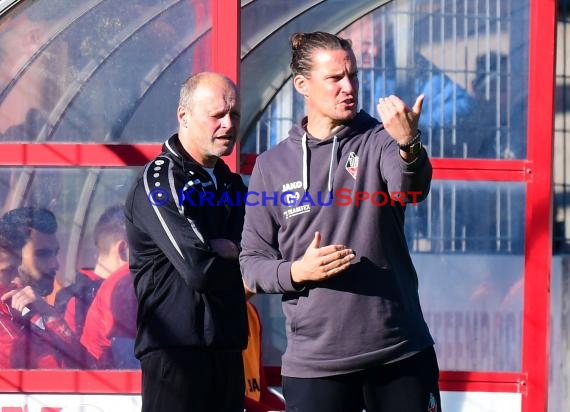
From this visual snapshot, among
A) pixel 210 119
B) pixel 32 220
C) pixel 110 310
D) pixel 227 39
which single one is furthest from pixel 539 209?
pixel 32 220

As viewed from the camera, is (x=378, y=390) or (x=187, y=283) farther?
(x=187, y=283)

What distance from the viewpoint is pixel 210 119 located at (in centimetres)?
382

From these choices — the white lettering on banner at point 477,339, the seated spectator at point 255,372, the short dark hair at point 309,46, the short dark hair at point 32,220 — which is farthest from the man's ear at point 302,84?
the white lettering on banner at point 477,339

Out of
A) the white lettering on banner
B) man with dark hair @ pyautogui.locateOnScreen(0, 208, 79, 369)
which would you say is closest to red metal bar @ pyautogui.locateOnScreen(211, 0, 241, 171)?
man with dark hair @ pyautogui.locateOnScreen(0, 208, 79, 369)

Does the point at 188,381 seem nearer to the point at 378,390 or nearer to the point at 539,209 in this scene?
the point at 378,390

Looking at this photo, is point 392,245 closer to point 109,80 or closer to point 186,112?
point 186,112

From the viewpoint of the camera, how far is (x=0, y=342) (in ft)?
15.7

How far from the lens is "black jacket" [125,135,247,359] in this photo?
3568 mm

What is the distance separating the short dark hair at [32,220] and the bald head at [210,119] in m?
1.15

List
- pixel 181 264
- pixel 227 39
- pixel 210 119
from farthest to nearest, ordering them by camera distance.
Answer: pixel 227 39, pixel 210 119, pixel 181 264

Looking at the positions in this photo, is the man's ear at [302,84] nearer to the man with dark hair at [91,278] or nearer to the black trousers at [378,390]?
the black trousers at [378,390]

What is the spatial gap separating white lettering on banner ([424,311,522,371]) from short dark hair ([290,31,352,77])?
200cm

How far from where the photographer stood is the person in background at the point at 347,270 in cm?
298

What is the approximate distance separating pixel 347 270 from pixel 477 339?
2142 millimetres
